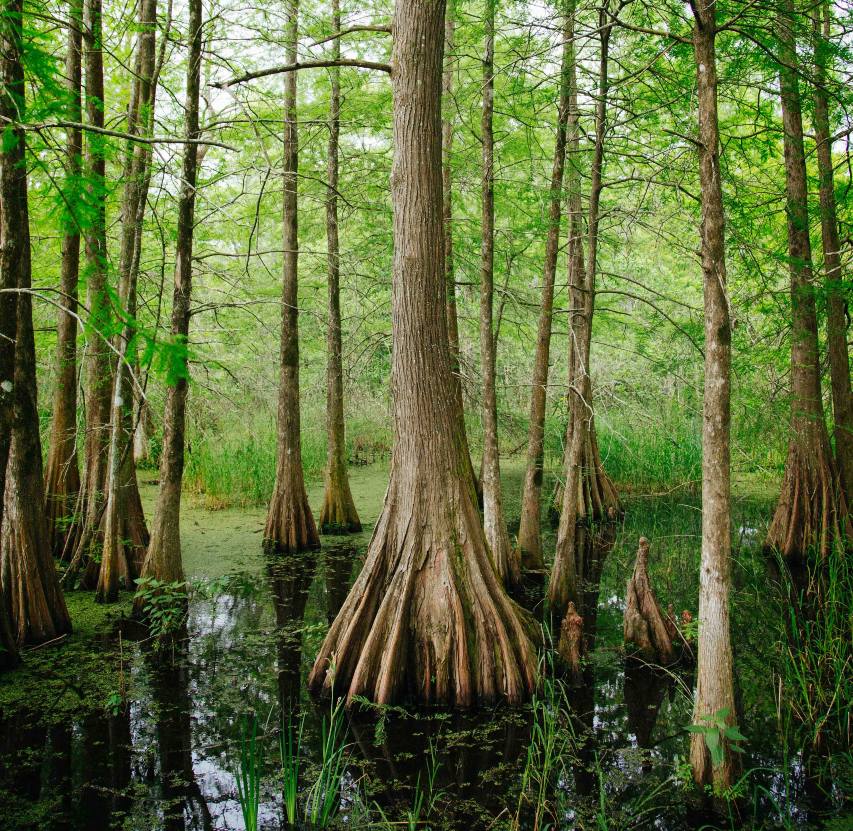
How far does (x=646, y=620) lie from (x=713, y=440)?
2472 millimetres

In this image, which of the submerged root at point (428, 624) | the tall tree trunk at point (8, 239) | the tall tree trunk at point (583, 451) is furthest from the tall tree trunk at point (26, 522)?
the tall tree trunk at point (583, 451)

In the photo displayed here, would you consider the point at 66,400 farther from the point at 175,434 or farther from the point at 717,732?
the point at 717,732

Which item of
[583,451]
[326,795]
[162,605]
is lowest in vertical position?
[326,795]

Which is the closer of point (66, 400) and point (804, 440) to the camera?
point (66, 400)

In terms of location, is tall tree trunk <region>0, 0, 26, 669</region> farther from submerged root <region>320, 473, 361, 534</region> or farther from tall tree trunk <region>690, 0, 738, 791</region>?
submerged root <region>320, 473, 361, 534</region>

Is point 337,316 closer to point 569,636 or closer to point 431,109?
point 431,109

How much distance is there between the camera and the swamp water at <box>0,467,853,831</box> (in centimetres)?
325

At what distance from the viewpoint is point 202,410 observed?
12469 mm

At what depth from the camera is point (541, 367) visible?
7.21 metres

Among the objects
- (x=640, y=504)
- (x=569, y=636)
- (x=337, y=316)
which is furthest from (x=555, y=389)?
(x=569, y=636)

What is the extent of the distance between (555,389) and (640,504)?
2301 millimetres

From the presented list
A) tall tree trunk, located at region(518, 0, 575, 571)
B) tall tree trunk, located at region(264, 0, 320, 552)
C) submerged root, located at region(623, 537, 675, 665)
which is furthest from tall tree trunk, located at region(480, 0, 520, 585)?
tall tree trunk, located at region(264, 0, 320, 552)

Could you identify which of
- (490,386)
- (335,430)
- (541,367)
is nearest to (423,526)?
(490,386)

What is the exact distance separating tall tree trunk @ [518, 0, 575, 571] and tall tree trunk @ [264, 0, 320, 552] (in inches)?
102
